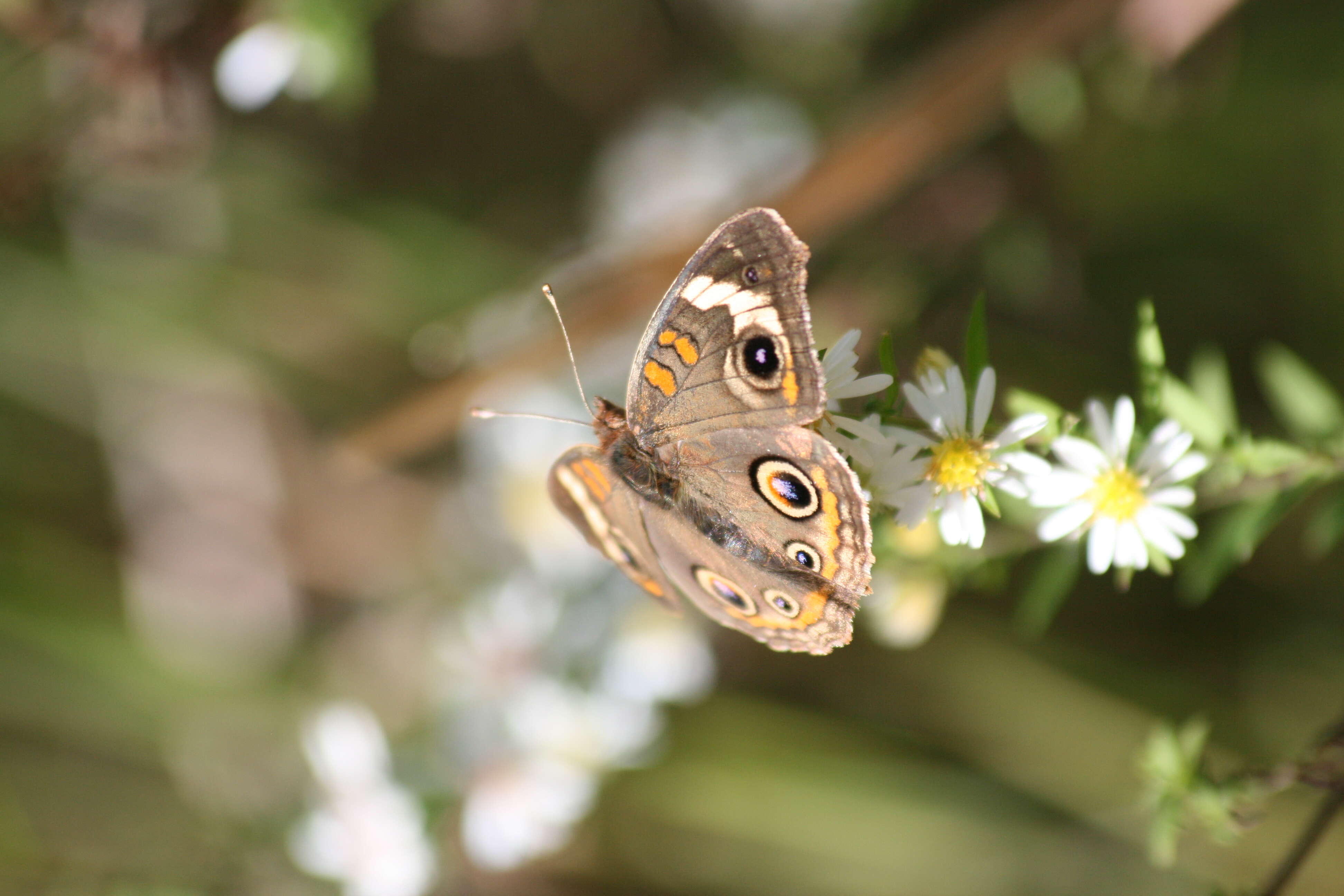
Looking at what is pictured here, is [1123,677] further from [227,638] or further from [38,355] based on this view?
[38,355]

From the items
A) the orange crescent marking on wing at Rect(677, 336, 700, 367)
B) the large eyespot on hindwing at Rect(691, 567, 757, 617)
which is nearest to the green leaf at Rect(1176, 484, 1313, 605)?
the large eyespot on hindwing at Rect(691, 567, 757, 617)

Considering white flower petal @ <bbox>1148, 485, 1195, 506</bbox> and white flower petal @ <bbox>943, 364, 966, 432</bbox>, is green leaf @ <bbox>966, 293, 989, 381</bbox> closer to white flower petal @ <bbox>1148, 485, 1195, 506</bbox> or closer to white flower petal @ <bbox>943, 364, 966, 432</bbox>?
white flower petal @ <bbox>943, 364, 966, 432</bbox>

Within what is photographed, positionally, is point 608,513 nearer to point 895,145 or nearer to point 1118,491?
point 1118,491

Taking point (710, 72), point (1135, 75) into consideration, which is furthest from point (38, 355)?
point (1135, 75)

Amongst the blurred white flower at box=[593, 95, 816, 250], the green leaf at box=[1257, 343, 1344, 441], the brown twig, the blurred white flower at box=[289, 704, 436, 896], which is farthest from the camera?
the blurred white flower at box=[593, 95, 816, 250]

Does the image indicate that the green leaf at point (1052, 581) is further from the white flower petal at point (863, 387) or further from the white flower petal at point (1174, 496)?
the white flower petal at point (863, 387)

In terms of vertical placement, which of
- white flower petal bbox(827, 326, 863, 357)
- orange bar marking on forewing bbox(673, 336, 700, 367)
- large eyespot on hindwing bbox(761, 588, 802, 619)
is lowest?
large eyespot on hindwing bbox(761, 588, 802, 619)

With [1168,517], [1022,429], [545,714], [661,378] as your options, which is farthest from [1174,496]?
[545,714]
